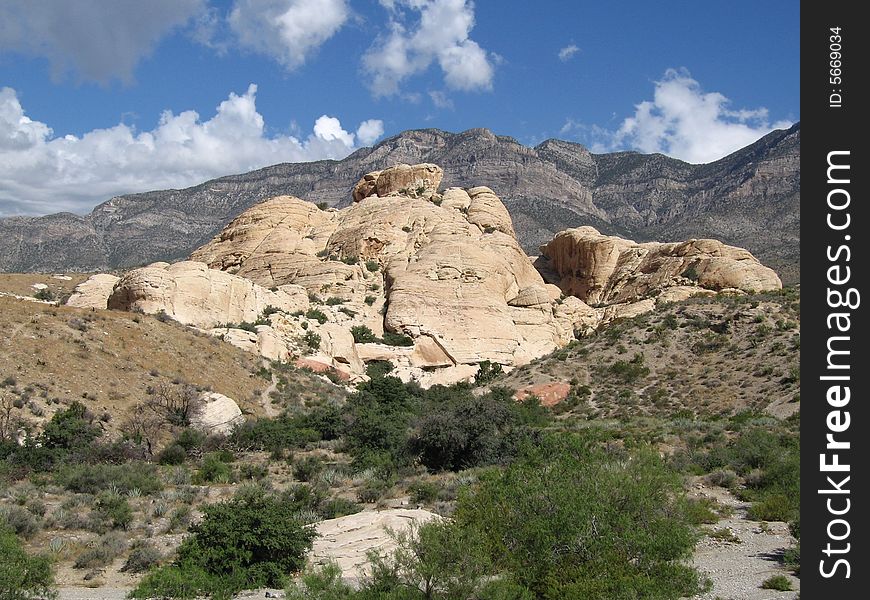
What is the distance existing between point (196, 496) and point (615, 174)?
148924 mm

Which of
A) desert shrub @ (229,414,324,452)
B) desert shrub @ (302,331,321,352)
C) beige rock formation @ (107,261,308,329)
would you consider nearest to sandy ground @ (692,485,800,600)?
desert shrub @ (229,414,324,452)

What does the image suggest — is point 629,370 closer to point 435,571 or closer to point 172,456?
point 172,456

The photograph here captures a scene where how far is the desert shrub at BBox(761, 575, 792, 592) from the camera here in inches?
348

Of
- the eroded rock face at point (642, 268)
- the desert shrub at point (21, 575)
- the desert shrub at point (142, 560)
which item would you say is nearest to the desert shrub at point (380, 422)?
the desert shrub at point (142, 560)

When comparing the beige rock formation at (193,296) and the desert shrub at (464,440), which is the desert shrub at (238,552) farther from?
the beige rock formation at (193,296)

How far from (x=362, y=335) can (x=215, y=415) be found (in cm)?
1520

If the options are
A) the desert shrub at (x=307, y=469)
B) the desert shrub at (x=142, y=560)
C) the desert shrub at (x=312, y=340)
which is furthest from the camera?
the desert shrub at (x=312, y=340)

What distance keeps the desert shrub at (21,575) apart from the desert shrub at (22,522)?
275 centimetres

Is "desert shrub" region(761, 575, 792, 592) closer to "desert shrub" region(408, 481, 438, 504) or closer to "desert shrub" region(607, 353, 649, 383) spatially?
"desert shrub" region(408, 481, 438, 504)

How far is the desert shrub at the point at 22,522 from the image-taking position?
1160cm

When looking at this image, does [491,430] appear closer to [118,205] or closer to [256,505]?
[256,505]

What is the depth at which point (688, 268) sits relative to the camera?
146 ft
